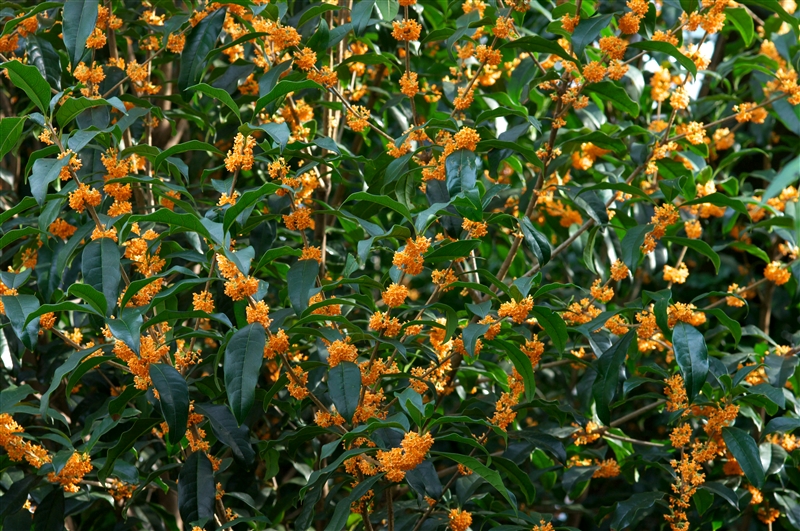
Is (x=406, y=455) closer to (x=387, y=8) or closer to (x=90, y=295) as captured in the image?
(x=90, y=295)

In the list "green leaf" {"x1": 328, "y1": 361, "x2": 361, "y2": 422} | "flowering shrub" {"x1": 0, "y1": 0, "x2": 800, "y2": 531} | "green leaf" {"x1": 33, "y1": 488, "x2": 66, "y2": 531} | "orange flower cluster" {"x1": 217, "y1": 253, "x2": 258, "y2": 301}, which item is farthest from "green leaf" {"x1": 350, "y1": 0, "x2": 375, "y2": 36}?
"green leaf" {"x1": 33, "y1": 488, "x2": 66, "y2": 531}

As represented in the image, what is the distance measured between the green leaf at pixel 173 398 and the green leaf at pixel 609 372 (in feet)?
3.37

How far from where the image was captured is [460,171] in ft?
6.08

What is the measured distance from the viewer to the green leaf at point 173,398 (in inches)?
64.9

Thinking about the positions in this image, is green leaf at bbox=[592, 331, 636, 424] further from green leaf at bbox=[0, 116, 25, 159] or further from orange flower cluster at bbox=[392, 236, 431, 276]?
green leaf at bbox=[0, 116, 25, 159]

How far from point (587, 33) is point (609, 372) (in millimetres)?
845

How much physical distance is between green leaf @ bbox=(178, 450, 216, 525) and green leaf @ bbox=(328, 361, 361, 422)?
40 cm

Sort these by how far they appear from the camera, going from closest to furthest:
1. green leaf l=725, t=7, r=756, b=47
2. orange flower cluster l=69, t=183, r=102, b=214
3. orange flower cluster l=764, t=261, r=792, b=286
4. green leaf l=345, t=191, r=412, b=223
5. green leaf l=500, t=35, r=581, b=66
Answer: green leaf l=345, t=191, r=412, b=223, orange flower cluster l=69, t=183, r=102, b=214, green leaf l=500, t=35, r=581, b=66, green leaf l=725, t=7, r=756, b=47, orange flower cluster l=764, t=261, r=792, b=286

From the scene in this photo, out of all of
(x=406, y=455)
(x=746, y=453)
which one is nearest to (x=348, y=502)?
(x=406, y=455)

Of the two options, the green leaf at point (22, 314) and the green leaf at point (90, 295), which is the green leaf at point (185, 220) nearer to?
the green leaf at point (90, 295)

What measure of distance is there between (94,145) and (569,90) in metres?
1.31

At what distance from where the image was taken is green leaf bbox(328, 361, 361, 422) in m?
1.67

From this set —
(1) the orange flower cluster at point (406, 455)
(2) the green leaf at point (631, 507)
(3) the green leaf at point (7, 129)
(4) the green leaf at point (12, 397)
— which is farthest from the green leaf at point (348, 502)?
(3) the green leaf at point (7, 129)

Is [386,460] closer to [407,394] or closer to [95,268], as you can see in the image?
[407,394]
